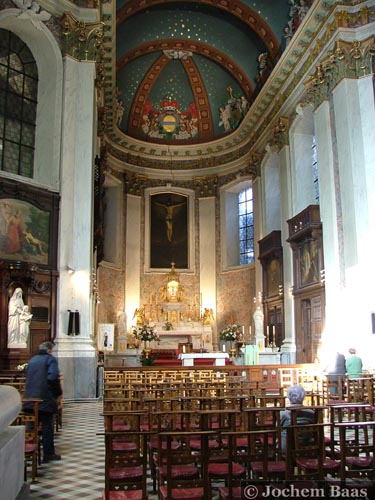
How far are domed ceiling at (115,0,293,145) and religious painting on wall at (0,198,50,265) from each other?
10.6 m

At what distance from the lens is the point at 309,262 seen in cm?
1794

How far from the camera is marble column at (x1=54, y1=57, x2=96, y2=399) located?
14.2 metres

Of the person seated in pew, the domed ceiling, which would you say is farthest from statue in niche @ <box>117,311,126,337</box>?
the person seated in pew

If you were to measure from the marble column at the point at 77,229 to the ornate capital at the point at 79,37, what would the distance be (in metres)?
0.28

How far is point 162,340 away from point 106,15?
13605 millimetres

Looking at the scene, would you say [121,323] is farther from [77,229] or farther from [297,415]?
[297,415]

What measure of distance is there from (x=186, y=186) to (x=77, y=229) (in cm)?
1303

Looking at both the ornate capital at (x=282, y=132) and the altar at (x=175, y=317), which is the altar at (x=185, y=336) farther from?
the ornate capital at (x=282, y=132)

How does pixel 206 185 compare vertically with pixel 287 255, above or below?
above

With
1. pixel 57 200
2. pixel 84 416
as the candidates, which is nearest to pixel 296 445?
pixel 84 416

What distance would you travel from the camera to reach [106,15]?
18172mm

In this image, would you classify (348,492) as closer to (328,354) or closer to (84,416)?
(84,416)

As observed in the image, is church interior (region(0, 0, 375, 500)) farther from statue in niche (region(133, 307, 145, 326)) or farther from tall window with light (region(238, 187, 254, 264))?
statue in niche (region(133, 307, 145, 326))

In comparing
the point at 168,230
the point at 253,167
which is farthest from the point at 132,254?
the point at 253,167
